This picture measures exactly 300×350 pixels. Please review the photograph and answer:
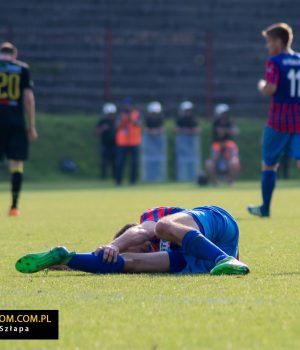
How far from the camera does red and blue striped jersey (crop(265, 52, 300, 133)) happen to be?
1377 cm

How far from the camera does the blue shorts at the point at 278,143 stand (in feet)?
46.4

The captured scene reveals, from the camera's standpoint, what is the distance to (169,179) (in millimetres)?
33312

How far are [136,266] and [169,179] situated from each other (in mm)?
25302

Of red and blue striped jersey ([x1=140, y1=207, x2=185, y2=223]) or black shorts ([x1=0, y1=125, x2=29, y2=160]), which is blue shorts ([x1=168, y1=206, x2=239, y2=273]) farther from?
black shorts ([x1=0, y1=125, x2=29, y2=160])

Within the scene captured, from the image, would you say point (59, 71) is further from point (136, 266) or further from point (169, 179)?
point (136, 266)

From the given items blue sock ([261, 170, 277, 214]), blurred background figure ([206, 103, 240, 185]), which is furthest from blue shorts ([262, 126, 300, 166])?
blurred background figure ([206, 103, 240, 185])

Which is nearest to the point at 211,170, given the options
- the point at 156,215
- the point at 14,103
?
the point at 14,103

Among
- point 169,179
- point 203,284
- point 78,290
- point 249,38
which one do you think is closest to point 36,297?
point 78,290

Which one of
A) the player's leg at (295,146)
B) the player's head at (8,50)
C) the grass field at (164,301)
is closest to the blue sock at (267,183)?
the player's leg at (295,146)

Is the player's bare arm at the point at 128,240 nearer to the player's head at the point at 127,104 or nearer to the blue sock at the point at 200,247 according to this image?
the blue sock at the point at 200,247

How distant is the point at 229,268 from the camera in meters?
7.58

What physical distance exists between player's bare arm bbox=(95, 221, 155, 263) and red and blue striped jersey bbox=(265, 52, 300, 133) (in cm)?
595

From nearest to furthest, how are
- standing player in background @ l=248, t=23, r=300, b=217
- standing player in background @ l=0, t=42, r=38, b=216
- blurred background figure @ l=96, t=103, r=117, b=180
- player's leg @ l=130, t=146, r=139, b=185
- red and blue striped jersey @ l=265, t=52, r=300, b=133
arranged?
1. standing player in background @ l=248, t=23, r=300, b=217
2. red and blue striped jersey @ l=265, t=52, r=300, b=133
3. standing player in background @ l=0, t=42, r=38, b=216
4. player's leg @ l=130, t=146, r=139, b=185
5. blurred background figure @ l=96, t=103, r=117, b=180

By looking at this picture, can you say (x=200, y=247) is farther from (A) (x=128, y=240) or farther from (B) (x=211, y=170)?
(B) (x=211, y=170)
